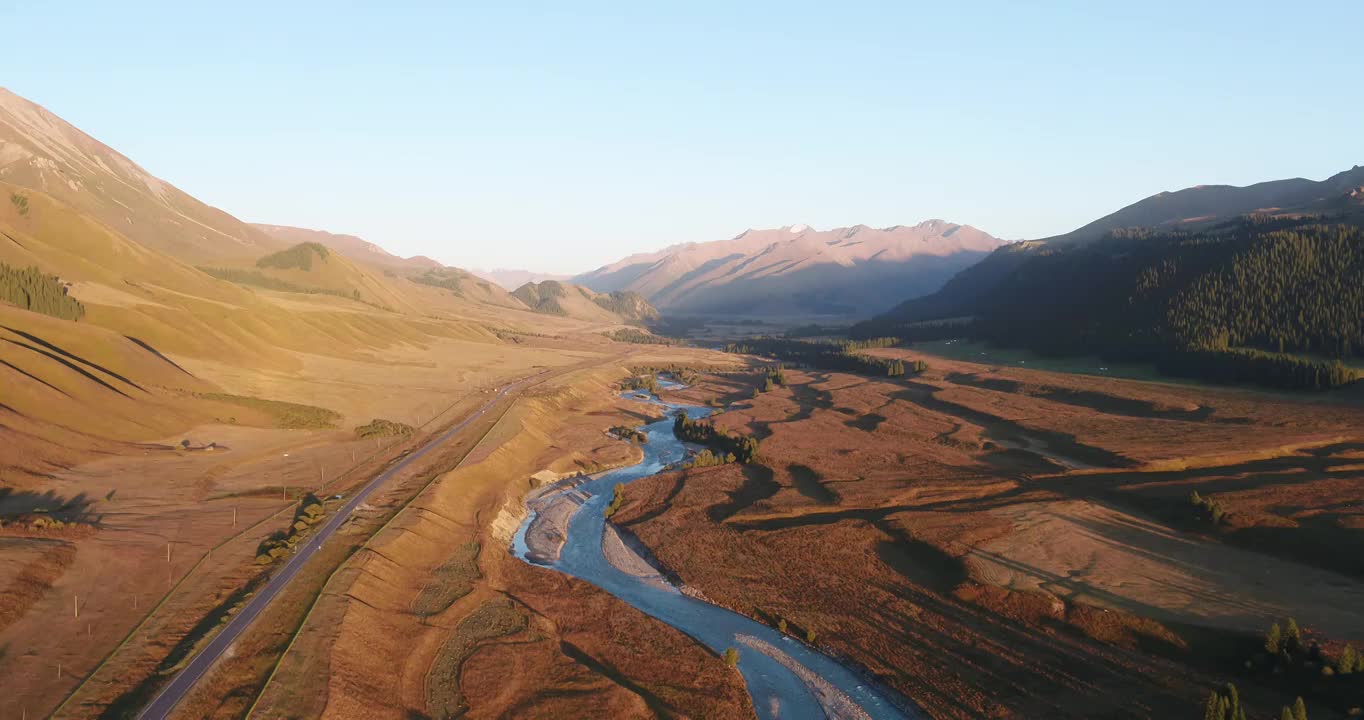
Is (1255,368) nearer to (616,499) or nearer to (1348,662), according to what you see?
(1348,662)

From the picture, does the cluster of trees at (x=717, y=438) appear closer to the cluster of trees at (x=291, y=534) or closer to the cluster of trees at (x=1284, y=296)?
the cluster of trees at (x=291, y=534)

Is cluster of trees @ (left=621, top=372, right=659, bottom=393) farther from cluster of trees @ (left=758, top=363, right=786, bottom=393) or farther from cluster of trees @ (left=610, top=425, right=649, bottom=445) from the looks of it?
cluster of trees @ (left=610, top=425, right=649, bottom=445)

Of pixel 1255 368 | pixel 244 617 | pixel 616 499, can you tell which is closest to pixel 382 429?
pixel 616 499

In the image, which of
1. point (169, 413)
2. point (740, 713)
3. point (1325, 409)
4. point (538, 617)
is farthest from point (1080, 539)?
point (169, 413)

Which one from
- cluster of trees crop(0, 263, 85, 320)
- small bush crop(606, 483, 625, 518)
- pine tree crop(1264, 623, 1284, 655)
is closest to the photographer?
pine tree crop(1264, 623, 1284, 655)

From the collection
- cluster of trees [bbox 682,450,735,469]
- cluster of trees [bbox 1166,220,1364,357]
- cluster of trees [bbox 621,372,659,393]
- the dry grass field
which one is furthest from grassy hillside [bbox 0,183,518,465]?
cluster of trees [bbox 1166,220,1364,357]

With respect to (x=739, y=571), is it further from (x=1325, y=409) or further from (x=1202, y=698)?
(x=1325, y=409)
